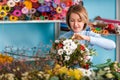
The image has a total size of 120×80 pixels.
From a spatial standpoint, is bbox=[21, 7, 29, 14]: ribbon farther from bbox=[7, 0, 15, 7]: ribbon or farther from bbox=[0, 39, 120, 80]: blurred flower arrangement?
bbox=[0, 39, 120, 80]: blurred flower arrangement

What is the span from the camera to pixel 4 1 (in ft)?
9.22

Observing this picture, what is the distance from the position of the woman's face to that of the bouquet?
48cm

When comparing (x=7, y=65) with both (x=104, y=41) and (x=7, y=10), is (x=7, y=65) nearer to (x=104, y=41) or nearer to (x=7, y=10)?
(x=104, y=41)

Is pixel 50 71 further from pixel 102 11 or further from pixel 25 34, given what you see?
pixel 102 11

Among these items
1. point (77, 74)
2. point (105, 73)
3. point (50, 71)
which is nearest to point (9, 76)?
point (50, 71)

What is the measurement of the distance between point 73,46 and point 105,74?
1.05 feet

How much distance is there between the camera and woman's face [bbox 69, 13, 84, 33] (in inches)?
85.6

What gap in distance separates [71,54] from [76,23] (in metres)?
0.55

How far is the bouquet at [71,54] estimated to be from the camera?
1645mm

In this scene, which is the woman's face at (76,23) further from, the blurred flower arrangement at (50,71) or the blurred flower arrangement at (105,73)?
the blurred flower arrangement at (105,73)

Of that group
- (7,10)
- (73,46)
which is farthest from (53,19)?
(73,46)

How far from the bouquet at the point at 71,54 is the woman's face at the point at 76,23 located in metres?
0.48

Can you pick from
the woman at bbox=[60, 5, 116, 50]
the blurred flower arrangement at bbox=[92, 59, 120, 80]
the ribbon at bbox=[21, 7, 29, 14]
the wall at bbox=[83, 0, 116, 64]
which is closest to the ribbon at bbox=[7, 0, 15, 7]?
the ribbon at bbox=[21, 7, 29, 14]

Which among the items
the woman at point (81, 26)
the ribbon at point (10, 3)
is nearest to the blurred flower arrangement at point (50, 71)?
the woman at point (81, 26)
